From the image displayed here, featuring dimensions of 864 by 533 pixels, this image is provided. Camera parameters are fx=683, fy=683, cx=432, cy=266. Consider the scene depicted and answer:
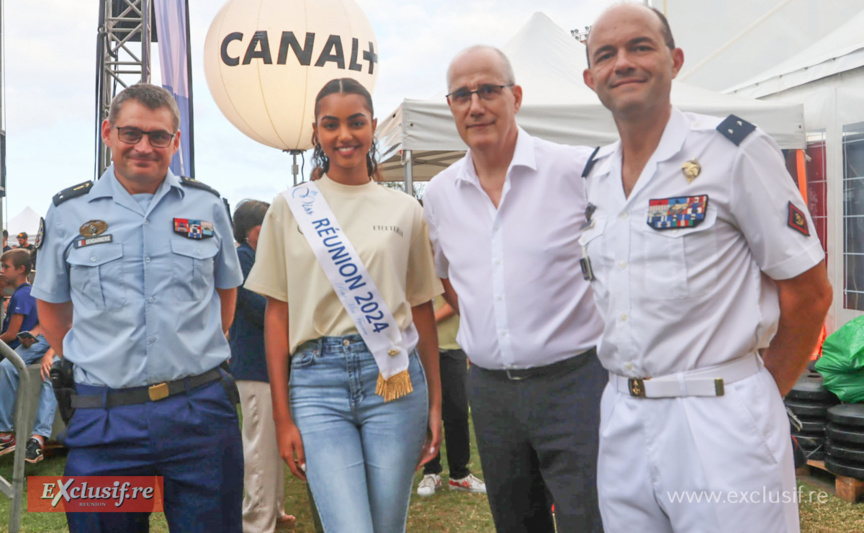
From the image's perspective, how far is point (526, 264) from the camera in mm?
1832

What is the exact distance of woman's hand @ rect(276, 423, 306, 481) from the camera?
184cm

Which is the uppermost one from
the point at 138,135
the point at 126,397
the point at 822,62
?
the point at 822,62

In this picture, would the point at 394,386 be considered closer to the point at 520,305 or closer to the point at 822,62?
the point at 520,305

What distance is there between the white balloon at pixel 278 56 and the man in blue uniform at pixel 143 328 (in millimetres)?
3831

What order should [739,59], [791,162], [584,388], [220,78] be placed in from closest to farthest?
[584,388] < [791,162] < [220,78] < [739,59]

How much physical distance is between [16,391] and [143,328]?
3.89 m

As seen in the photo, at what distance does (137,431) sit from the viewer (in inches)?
72.8

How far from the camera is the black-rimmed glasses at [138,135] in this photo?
193cm

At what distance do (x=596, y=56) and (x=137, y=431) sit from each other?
1.53 m

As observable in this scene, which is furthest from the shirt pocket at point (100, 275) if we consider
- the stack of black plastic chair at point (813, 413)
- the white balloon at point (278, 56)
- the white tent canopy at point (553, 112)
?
the white balloon at point (278, 56)

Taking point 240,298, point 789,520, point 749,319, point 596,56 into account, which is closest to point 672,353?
point 749,319

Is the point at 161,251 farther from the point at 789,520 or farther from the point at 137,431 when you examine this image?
the point at 789,520

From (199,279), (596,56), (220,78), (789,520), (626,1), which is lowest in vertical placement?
(789,520)
